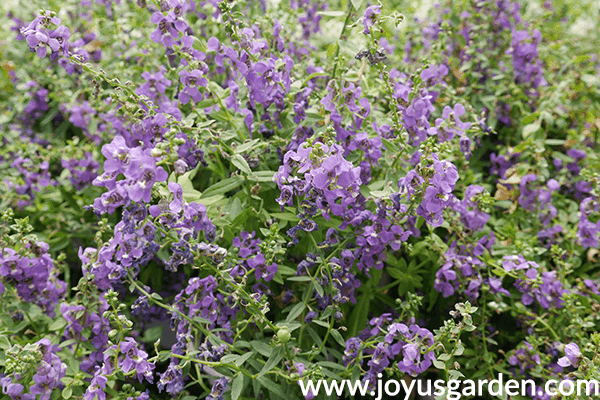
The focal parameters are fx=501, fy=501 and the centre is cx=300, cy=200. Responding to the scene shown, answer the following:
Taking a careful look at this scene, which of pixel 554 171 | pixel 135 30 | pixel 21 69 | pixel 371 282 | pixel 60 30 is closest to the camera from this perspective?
pixel 60 30

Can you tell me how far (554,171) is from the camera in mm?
2211

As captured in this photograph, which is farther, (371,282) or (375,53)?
(371,282)

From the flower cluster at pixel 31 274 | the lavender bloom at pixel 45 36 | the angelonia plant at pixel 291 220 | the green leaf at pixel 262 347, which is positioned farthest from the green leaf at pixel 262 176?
the flower cluster at pixel 31 274

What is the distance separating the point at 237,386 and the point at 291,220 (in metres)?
0.47

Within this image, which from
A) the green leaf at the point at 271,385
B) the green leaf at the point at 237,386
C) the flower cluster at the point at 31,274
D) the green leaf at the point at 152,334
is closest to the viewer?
the green leaf at the point at 237,386

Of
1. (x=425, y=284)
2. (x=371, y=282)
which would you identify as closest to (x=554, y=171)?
(x=425, y=284)

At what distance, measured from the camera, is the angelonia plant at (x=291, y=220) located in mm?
1243

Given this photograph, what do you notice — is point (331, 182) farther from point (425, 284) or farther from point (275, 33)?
point (425, 284)

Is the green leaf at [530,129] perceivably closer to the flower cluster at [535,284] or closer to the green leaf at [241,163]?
the flower cluster at [535,284]

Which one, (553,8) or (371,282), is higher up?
(553,8)

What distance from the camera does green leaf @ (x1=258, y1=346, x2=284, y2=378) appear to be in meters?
1.26

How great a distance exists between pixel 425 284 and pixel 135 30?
1739 millimetres

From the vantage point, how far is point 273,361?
127 centimetres

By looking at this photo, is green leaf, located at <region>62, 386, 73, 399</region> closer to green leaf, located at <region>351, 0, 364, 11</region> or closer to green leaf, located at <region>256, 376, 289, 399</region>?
green leaf, located at <region>256, 376, 289, 399</region>
